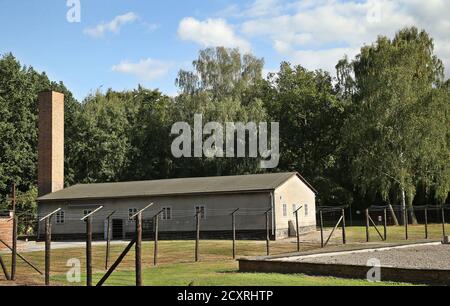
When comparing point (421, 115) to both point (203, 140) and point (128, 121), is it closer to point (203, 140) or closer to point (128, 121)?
point (203, 140)

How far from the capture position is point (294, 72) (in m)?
65.6

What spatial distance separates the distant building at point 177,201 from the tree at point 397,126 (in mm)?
8017

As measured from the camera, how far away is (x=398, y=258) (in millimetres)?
19812

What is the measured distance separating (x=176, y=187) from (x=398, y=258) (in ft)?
83.0

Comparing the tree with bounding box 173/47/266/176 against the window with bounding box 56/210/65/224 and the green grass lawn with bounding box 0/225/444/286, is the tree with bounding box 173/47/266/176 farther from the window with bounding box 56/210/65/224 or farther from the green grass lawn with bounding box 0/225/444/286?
the green grass lawn with bounding box 0/225/444/286

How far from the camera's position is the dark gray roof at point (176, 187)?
39.7 meters

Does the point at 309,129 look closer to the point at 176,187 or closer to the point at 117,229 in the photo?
the point at 176,187

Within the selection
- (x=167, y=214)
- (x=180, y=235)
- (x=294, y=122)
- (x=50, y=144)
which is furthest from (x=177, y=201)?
(x=294, y=122)

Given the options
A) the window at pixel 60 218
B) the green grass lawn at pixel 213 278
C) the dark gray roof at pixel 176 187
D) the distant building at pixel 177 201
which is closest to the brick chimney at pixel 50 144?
the distant building at pixel 177 201

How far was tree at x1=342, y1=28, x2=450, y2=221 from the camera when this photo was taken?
47.4 metres

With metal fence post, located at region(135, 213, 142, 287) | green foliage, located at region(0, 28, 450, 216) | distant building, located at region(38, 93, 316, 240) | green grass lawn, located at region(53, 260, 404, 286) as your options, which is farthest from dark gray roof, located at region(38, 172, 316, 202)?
metal fence post, located at region(135, 213, 142, 287)
